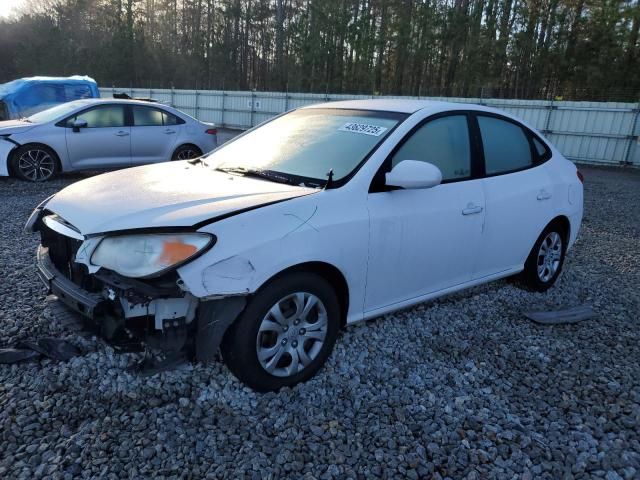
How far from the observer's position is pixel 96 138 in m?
9.17

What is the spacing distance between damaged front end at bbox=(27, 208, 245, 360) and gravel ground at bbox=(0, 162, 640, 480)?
16.0 inches

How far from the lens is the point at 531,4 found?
27.0 m

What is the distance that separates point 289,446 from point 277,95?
888 inches

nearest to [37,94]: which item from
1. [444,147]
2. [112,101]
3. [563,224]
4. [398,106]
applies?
[112,101]

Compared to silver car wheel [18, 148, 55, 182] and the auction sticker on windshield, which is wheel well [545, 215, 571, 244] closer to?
the auction sticker on windshield

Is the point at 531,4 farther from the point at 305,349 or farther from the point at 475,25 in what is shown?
the point at 305,349

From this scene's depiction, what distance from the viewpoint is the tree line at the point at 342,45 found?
25.1 meters

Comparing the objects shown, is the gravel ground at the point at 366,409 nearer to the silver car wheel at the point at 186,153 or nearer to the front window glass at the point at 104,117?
the front window glass at the point at 104,117

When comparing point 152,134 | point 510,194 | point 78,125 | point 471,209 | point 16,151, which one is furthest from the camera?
point 152,134

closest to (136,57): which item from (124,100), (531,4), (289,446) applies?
(531,4)

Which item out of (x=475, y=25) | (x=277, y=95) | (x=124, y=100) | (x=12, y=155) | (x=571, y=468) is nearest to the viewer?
(x=571, y=468)

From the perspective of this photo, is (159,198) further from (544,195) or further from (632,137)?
(632,137)

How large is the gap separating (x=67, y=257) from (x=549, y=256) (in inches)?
159

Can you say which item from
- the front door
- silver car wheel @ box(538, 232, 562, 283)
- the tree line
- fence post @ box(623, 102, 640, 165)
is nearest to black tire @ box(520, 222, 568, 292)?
silver car wheel @ box(538, 232, 562, 283)
